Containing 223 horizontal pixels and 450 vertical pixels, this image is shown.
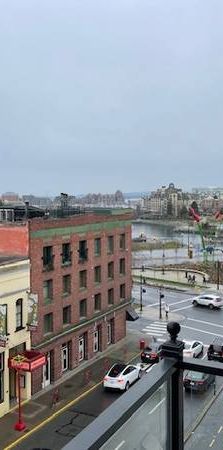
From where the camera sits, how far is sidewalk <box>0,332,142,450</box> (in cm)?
2667

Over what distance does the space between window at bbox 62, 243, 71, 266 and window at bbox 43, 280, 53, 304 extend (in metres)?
1.86

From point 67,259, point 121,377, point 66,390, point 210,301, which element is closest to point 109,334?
point 67,259

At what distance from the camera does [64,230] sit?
112 ft

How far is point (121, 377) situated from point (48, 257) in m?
8.59

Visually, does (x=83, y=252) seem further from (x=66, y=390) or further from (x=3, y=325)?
(x=3, y=325)

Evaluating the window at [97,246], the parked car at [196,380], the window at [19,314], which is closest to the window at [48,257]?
the window at [19,314]

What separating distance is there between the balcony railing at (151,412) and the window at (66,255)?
1187 inches

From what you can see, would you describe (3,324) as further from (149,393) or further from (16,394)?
(149,393)

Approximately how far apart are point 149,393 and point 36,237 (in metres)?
28.0

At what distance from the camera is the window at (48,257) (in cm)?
3269

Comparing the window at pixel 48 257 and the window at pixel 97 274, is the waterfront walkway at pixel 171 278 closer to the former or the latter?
the window at pixel 97 274

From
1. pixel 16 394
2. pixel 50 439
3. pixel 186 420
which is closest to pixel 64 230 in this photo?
pixel 16 394

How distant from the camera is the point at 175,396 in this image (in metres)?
4.42

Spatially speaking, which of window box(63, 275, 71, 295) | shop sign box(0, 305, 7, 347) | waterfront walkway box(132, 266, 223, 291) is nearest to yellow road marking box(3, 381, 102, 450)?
shop sign box(0, 305, 7, 347)
